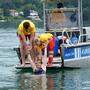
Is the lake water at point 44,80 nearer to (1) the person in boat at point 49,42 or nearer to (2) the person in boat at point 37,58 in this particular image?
(2) the person in boat at point 37,58

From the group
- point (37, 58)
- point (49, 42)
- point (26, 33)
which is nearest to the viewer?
point (26, 33)

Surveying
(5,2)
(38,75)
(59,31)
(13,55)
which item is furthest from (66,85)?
(5,2)

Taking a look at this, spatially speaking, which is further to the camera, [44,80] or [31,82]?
[44,80]

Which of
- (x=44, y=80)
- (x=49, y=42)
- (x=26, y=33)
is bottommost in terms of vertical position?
(x=44, y=80)

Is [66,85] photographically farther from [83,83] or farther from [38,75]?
[38,75]

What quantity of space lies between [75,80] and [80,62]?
4.21m

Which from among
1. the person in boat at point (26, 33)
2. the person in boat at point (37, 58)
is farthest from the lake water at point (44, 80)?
the person in boat at point (26, 33)

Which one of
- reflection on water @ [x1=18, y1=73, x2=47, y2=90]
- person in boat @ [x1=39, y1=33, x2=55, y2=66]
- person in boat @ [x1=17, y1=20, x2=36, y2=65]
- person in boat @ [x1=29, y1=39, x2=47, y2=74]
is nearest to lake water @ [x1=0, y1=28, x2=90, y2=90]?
reflection on water @ [x1=18, y1=73, x2=47, y2=90]

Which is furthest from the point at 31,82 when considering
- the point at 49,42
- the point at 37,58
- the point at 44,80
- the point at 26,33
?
the point at 49,42

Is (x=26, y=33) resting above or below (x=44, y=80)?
above

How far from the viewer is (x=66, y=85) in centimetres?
2553

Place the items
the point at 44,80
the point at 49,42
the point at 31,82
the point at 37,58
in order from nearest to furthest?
1. the point at 31,82
2. the point at 44,80
3. the point at 37,58
4. the point at 49,42

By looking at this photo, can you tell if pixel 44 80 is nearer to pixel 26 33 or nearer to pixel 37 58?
pixel 37 58

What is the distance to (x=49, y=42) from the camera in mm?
29656
